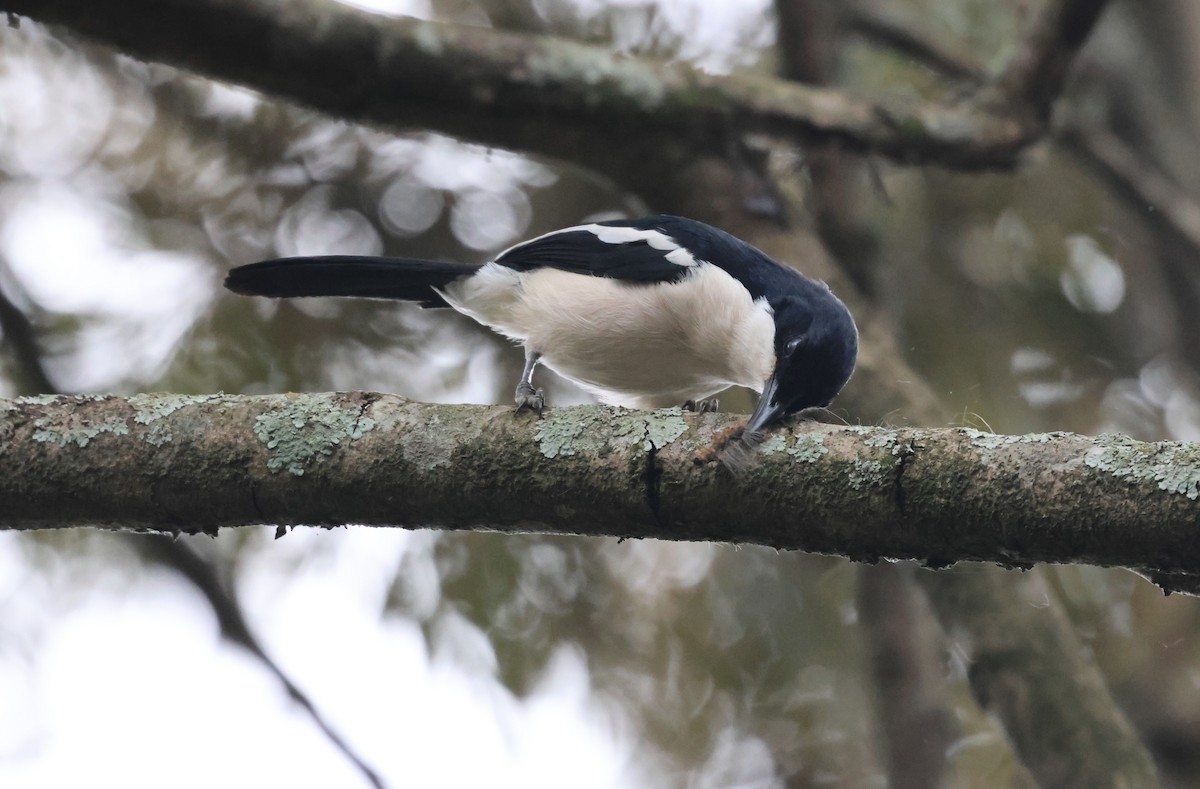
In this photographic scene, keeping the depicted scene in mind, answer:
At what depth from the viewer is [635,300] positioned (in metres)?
3.89

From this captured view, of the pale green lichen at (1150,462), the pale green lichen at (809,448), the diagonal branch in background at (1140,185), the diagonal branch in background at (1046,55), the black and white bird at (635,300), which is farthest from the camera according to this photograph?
the diagonal branch in background at (1140,185)

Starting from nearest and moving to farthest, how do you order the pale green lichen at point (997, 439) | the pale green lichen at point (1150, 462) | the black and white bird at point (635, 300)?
the pale green lichen at point (1150, 462) → the pale green lichen at point (997, 439) → the black and white bird at point (635, 300)

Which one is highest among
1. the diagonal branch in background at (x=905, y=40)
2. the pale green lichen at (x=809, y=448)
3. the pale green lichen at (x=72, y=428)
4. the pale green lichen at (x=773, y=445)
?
the pale green lichen at (x=809, y=448)

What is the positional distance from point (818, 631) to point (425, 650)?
1.94 metres

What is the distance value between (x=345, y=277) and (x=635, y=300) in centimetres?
98

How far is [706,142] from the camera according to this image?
4895 millimetres

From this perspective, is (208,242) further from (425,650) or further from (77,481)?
(77,481)

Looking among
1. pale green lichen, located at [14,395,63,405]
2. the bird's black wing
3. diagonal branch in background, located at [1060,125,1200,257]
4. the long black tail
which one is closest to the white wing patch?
the bird's black wing

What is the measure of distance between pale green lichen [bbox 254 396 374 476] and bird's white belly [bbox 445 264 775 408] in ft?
4.79

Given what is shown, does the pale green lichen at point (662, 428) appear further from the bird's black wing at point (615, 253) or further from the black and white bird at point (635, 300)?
the bird's black wing at point (615, 253)

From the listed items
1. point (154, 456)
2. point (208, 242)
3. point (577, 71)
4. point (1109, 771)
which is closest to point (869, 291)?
point (577, 71)

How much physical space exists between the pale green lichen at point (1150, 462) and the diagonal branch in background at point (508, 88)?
2990 mm

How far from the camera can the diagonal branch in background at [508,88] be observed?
13.7ft

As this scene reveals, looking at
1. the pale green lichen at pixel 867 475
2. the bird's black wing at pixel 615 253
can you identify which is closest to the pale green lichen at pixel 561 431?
the pale green lichen at pixel 867 475
